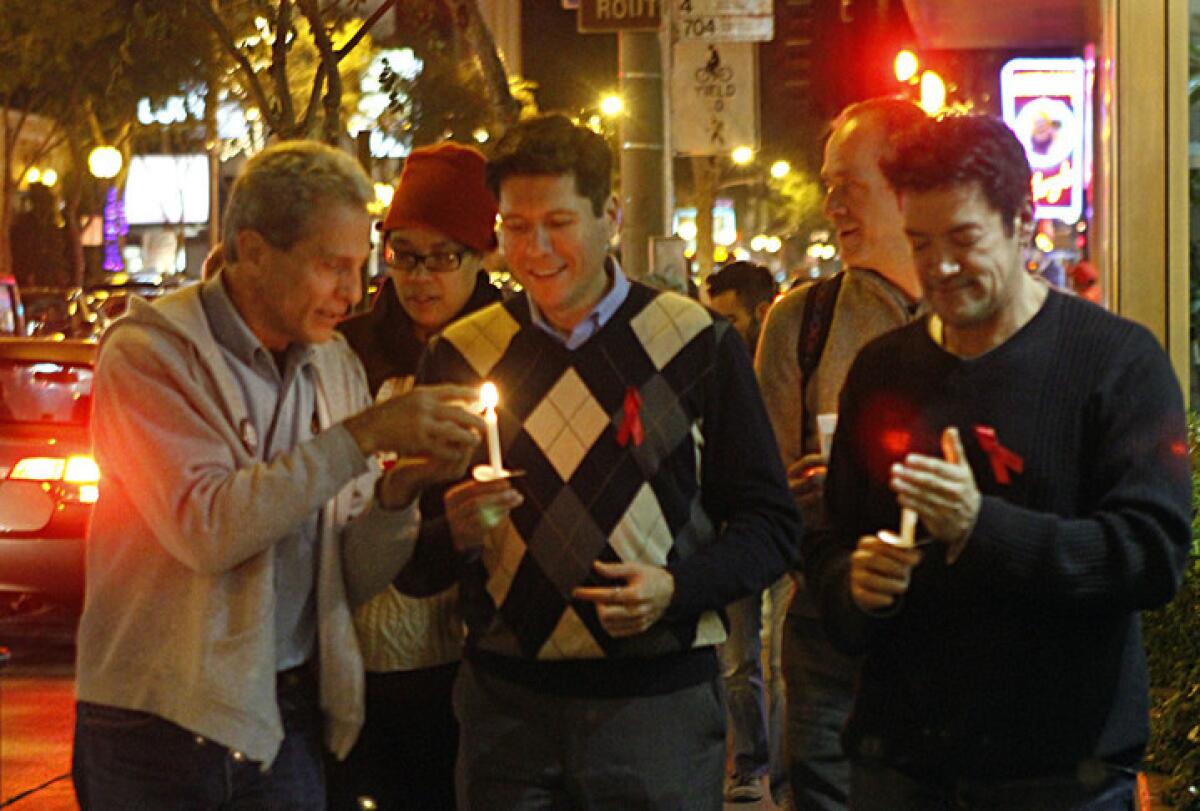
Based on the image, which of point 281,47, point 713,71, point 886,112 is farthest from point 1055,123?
point 886,112

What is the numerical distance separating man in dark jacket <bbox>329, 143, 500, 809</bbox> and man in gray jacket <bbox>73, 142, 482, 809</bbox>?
0.73m

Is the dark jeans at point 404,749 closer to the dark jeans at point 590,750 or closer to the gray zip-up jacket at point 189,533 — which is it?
the dark jeans at point 590,750

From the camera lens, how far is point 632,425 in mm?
4289

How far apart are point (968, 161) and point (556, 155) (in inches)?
39.4

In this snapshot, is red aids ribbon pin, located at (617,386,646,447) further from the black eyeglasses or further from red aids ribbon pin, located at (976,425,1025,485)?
the black eyeglasses

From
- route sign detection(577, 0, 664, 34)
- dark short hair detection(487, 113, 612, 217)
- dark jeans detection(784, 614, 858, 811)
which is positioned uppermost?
route sign detection(577, 0, 664, 34)

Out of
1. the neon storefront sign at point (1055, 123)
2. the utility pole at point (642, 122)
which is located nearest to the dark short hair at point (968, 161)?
the utility pole at point (642, 122)

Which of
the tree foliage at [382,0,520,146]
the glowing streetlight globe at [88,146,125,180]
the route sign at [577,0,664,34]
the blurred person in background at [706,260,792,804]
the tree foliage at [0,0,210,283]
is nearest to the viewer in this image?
the blurred person in background at [706,260,792,804]

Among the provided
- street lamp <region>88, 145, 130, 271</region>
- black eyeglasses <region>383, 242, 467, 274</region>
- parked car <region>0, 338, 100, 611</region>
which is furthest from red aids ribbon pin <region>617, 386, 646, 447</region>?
street lamp <region>88, 145, 130, 271</region>

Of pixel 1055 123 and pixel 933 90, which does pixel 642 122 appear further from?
pixel 1055 123

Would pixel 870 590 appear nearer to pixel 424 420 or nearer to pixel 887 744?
pixel 887 744

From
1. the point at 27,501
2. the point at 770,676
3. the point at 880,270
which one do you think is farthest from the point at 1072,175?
the point at 880,270

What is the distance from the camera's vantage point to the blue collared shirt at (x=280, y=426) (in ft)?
13.0

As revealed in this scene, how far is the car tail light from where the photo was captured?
40.2 ft
